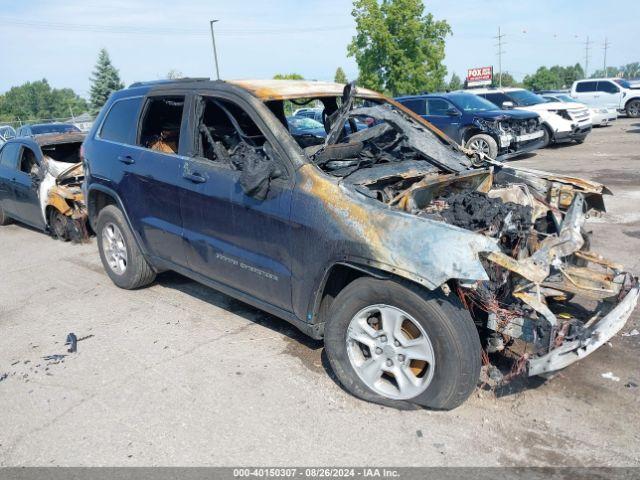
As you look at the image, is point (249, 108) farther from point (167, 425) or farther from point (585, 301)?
point (585, 301)

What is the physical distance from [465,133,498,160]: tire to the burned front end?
27.2ft

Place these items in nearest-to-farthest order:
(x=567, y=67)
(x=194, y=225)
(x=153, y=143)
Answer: (x=194, y=225), (x=153, y=143), (x=567, y=67)

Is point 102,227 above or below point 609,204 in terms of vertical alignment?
above

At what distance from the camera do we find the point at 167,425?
326 centimetres

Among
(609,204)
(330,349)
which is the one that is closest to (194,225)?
(330,349)

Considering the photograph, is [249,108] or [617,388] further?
[249,108]

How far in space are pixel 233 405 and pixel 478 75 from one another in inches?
1818

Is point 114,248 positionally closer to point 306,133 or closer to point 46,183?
point 306,133

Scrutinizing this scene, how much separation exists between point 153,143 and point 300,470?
3356mm

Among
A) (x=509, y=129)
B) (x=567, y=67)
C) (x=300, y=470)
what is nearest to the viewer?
(x=300, y=470)

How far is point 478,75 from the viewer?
44.9 metres

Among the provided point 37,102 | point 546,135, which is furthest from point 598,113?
point 37,102

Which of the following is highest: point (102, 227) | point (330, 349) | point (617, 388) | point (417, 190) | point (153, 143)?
point (153, 143)

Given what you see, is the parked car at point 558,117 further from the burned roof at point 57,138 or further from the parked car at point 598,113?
the burned roof at point 57,138
